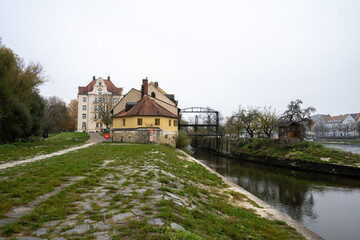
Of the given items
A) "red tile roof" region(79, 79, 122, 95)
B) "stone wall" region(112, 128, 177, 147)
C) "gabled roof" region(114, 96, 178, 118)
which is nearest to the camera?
"stone wall" region(112, 128, 177, 147)

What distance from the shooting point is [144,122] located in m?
30.4

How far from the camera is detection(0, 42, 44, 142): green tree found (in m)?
20.2

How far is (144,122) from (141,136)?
198cm

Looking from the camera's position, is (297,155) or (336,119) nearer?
(297,155)

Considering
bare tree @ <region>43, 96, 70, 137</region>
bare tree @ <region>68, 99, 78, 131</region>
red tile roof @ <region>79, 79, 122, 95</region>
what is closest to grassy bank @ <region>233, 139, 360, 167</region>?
red tile roof @ <region>79, 79, 122, 95</region>

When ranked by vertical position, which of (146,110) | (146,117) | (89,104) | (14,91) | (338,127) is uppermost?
(89,104)

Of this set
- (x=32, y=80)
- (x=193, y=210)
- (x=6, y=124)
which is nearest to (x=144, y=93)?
(x=32, y=80)

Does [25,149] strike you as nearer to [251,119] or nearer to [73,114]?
[251,119]

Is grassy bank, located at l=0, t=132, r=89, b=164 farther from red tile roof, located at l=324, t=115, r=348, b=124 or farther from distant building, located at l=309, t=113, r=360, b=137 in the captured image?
red tile roof, located at l=324, t=115, r=348, b=124

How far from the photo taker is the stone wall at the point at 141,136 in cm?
2980

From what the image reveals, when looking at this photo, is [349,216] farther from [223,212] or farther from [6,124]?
[6,124]

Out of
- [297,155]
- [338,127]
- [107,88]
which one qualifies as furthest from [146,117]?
[338,127]

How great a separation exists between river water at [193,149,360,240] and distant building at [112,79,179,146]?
14.5 meters

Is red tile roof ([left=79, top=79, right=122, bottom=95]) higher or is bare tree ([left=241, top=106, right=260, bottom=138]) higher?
red tile roof ([left=79, top=79, right=122, bottom=95])
